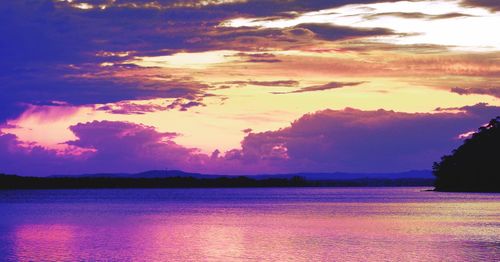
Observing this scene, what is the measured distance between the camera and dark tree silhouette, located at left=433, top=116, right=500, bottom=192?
186 m

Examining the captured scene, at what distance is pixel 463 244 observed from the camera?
61875 mm

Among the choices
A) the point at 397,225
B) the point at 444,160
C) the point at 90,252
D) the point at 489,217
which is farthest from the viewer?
the point at 444,160

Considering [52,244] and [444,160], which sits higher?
[444,160]

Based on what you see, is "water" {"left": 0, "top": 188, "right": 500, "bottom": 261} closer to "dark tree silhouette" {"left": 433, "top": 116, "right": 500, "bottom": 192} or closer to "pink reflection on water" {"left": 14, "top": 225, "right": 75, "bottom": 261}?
"pink reflection on water" {"left": 14, "top": 225, "right": 75, "bottom": 261}

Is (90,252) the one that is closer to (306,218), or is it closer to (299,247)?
(299,247)

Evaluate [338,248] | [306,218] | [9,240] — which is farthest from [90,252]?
[306,218]

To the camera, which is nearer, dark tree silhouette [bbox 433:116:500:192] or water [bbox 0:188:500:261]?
water [bbox 0:188:500:261]

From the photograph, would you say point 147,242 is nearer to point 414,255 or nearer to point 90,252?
point 90,252

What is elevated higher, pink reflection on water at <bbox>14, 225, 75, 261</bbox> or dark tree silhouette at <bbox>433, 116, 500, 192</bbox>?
dark tree silhouette at <bbox>433, 116, 500, 192</bbox>

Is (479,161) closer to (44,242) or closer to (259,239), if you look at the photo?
(259,239)

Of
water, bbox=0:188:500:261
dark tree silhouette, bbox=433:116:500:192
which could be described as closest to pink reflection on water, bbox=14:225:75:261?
water, bbox=0:188:500:261

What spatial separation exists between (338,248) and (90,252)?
1719 centimetres

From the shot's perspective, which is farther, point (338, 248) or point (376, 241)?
point (376, 241)

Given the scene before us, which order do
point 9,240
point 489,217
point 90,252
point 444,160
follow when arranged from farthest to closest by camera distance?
point 444,160, point 489,217, point 9,240, point 90,252
